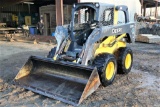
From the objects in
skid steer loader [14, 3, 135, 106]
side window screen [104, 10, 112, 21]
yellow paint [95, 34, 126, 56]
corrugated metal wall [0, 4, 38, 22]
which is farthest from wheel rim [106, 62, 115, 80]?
corrugated metal wall [0, 4, 38, 22]

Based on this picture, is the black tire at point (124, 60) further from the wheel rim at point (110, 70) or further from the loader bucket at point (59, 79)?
the loader bucket at point (59, 79)

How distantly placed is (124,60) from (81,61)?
169cm

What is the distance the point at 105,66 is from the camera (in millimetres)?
4781

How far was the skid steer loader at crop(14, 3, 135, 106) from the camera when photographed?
14.6ft

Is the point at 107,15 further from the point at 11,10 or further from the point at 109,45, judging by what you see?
the point at 11,10

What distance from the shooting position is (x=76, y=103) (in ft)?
13.1

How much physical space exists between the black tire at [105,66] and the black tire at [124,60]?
2.06ft

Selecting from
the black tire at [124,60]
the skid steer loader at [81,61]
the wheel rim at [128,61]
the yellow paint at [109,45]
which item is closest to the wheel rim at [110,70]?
the skid steer loader at [81,61]

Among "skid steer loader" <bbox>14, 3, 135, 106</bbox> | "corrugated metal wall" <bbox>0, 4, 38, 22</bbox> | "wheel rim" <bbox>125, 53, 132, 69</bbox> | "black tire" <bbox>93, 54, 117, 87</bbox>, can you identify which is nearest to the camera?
"skid steer loader" <bbox>14, 3, 135, 106</bbox>

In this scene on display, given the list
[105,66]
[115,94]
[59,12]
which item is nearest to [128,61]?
[105,66]

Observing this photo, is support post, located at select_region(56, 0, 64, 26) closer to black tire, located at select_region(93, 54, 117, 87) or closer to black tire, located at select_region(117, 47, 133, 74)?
black tire, located at select_region(117, 47, 133, 74)

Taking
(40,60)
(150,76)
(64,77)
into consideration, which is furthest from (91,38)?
(150,76)

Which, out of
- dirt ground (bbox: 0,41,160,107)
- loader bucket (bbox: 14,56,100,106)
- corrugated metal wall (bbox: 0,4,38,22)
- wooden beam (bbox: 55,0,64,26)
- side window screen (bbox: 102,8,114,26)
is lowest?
dirt ground (bbox: 0,41,160,107)

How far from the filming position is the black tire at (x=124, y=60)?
19.2ft
